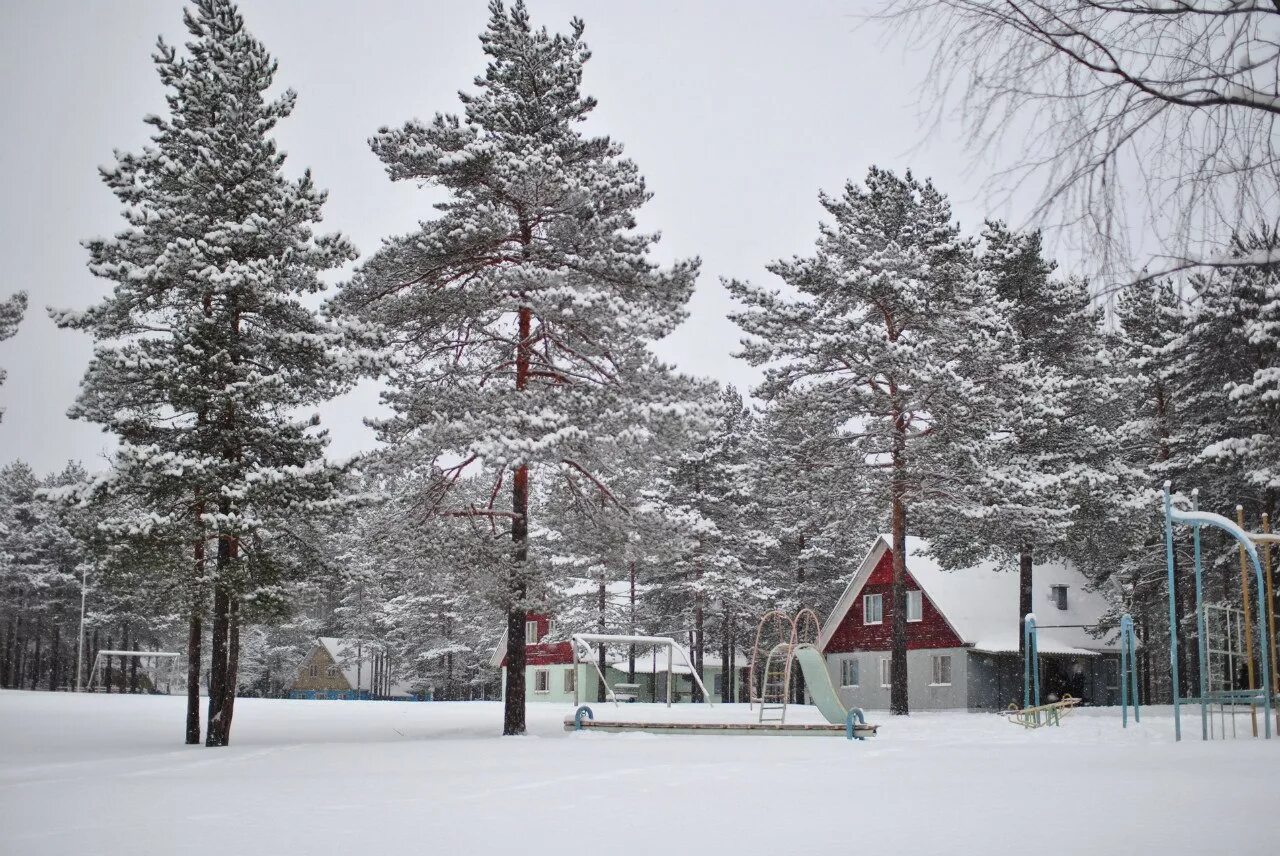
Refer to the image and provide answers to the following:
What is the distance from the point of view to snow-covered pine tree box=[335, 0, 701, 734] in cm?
2122

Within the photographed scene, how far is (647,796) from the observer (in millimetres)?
10609

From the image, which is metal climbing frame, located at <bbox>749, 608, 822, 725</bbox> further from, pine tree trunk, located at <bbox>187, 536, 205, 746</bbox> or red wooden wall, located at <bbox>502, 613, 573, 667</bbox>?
red wooden wall, located at <bbox>502, 613, 573, 667</bbox>

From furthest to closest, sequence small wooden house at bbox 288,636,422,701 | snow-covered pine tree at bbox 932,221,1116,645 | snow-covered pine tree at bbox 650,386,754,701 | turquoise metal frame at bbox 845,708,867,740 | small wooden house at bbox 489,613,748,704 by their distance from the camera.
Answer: small wooden house at bbox 288,636,422,701
small wooden house at bbox 489,613,748,704
snow-covered pine tree at bbox 650,386,754,701
snow-covered pine tree at bbox 932,221,1116,645
turquoise metal frame at bbox 845,708,867,740

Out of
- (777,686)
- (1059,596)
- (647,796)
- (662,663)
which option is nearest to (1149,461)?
(1059,596)

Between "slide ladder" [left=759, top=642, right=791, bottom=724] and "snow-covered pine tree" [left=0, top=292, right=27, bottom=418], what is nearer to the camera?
"slide ladder" [left=759, top=642, right=791, bottom=724]

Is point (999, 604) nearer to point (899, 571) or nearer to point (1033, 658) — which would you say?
point (1033, 658)

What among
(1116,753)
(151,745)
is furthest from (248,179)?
(1116,753)

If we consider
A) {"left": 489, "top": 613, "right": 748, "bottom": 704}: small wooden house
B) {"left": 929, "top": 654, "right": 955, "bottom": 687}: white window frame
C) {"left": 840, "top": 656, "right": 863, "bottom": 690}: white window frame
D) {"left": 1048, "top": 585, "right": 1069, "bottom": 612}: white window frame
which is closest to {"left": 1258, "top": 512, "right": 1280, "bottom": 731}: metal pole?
{"left": 929, "top": 654, "right": 955, "bottom": 687}: white window frame

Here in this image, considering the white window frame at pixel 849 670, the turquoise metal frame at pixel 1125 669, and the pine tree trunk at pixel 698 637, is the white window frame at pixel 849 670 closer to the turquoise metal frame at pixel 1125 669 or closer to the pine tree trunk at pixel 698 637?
the pine tree trunk at pixel 698 637

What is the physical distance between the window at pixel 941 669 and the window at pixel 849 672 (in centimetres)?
433

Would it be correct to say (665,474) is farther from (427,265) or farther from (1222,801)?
(1222,801)

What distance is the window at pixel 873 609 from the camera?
1716 inches

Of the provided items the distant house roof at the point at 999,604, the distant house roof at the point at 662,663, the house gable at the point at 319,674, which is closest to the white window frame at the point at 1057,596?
the distant house roof at the point at 999,604

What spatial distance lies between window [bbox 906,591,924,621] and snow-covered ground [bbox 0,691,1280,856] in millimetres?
21657
